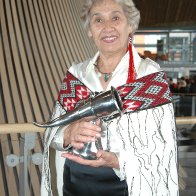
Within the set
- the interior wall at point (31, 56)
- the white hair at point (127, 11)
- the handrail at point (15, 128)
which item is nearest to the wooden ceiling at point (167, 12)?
the interior wall at point (31, 56)

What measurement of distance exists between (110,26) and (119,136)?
1.53 feet

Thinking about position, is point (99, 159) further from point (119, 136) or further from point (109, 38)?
point (109, 38)

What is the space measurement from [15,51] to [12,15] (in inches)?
16.5

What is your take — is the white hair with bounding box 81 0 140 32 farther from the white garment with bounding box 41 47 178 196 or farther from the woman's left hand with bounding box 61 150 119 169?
the woman's left hand with bounding box 61 150 119 169

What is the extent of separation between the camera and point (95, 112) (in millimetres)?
1362

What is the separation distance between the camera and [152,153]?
1.55 m

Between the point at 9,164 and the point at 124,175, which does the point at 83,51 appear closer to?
the point at 9,164

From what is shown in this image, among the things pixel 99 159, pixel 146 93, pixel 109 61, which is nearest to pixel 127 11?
pixel 109 61

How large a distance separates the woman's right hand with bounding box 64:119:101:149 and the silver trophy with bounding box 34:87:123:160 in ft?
0.08

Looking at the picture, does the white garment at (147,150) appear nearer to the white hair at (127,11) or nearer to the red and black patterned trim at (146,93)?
the red and black patterned trim at (146,93)

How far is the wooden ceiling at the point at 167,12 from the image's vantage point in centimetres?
1127

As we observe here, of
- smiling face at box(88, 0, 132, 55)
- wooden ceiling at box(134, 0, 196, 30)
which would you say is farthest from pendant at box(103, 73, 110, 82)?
wooden ceiling at box(134, 0, 196, 30)

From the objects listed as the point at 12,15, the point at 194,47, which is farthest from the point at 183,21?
the point at 12,15

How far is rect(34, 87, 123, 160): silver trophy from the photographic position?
1.34m
